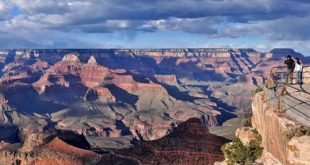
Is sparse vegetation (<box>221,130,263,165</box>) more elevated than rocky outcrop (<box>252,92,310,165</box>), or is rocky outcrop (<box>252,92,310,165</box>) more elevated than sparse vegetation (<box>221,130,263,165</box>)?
Answer: rocky outcrop (<box>252,92,310,165</box>)

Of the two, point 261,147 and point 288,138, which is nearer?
point 288,138

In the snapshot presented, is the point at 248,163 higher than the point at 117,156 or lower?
higher

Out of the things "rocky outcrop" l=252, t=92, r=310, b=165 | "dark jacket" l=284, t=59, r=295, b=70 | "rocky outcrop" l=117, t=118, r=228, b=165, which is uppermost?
"dark jacket" l=284, t=59, r=295, b=70

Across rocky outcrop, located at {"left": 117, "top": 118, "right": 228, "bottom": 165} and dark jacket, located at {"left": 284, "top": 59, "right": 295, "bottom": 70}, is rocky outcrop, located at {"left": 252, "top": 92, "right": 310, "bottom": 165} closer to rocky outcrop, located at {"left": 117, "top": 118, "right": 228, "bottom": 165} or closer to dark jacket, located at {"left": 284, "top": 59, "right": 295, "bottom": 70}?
dark jacket, located at {"left": 284, "top": 59, "right": 295, "bottom": 70}

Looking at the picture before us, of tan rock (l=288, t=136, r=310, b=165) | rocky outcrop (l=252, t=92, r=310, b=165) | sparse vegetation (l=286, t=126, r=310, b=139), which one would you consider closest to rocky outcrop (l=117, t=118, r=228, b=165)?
rocky outcrop (l=252, t=92, r=310, b=165)

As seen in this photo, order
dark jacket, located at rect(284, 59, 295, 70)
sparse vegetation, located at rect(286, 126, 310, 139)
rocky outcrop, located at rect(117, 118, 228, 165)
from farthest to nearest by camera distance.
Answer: rocky outcrop, located at rect(117, 118, 228, 165), dark jacket, located at rect(284, 59, 295, 70), sparse vegetation, located at rect(286, 126, 310, 139)

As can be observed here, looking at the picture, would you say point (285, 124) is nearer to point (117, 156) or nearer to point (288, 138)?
point (288, 138)

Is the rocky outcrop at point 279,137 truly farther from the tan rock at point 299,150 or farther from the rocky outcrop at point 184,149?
the rocky outcrop at point 184,149

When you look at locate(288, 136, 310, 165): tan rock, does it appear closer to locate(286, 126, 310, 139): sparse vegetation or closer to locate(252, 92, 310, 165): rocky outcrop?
locate(252, 92, 310, 165): rocky outcrop

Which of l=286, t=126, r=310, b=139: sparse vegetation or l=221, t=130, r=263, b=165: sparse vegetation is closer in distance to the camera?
l=286, t=126, r=310, b=139: sparse vegetation

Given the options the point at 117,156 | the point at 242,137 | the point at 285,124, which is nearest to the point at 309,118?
the point at 285,124

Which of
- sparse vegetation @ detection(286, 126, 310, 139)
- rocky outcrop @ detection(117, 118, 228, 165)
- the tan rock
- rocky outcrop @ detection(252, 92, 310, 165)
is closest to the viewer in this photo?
the tan rock
